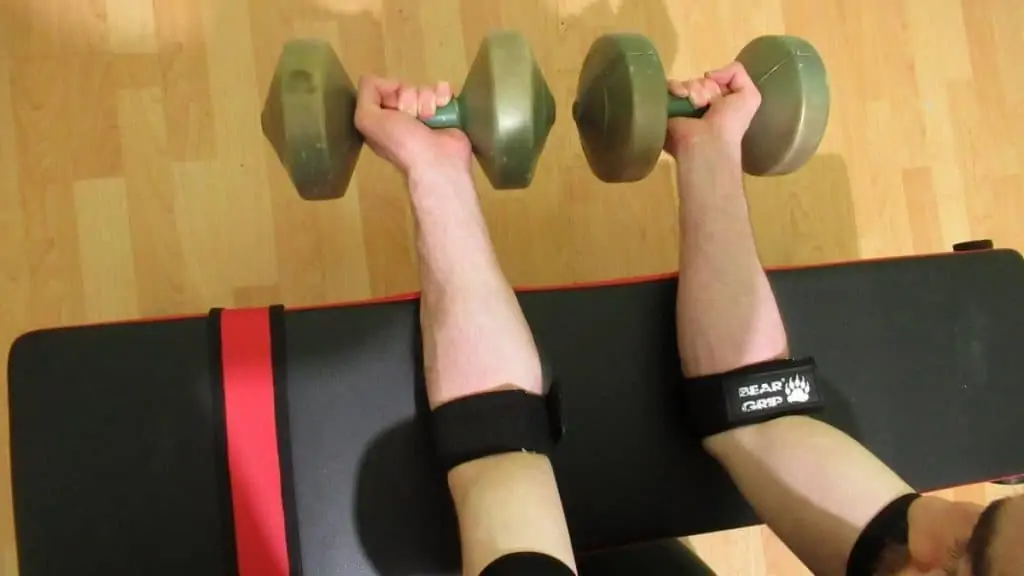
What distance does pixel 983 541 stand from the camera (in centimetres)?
54

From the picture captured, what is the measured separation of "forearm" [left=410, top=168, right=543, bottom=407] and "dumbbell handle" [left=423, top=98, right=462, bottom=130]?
0.06m

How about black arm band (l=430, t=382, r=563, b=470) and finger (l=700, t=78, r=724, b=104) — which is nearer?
black arm band (l=430, t=382, r=563, b=470)

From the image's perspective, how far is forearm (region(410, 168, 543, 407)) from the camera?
86cm

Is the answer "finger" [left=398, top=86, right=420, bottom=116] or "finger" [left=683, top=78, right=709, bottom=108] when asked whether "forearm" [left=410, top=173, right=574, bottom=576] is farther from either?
"finger" [left=683, top=78, right=709, bottom=108]

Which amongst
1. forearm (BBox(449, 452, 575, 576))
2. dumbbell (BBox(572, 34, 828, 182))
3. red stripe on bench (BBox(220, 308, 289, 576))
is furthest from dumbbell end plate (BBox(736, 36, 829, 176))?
red stripe on bench (BBox(220, 308, 289, 576))

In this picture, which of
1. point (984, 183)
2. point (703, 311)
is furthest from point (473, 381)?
point (984, 183)

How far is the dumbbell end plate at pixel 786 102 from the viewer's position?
952mm

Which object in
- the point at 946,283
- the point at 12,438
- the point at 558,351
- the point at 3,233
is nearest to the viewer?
the point at 12,438

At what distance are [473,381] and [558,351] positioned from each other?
0.47 feet

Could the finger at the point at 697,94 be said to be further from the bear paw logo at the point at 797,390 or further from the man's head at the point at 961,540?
the man's head at the point at 961,540

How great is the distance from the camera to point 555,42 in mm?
1388

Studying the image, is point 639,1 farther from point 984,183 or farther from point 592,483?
point 592,483

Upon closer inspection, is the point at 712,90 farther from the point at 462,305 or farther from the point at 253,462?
the point at 253,462

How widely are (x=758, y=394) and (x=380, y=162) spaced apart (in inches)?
27.1
